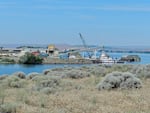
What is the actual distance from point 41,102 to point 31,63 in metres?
83.0

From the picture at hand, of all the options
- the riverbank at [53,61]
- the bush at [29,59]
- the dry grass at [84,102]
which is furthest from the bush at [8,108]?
the riverbank at [53,61]

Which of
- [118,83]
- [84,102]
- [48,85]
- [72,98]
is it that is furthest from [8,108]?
[118,83]

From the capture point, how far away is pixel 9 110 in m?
11.2

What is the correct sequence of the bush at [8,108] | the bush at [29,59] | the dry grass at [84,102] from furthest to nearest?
the bush at [29,59], the dry grass at [84,102], the bush at [8,108]

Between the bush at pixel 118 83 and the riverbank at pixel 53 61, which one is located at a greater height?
the bush at pixel 118 83

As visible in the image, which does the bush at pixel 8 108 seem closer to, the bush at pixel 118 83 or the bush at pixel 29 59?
the bush at pixel 118 83

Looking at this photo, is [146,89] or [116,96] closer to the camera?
[116,96]

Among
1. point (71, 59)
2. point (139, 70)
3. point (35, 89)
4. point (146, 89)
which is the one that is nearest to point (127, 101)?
point (146, 89)

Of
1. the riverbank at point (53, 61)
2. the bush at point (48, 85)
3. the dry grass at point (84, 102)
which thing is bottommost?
the riverbank at point (53, 61)

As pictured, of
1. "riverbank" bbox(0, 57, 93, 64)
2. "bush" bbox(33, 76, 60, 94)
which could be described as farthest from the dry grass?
"riverbank" bbox(0, 57, 93, 64)

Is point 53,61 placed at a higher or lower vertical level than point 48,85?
lower

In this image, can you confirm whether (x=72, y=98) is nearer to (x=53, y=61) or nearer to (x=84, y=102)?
(x=84, y=102)

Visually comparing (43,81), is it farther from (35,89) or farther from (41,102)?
(41,102)

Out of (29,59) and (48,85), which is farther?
(29,59)
